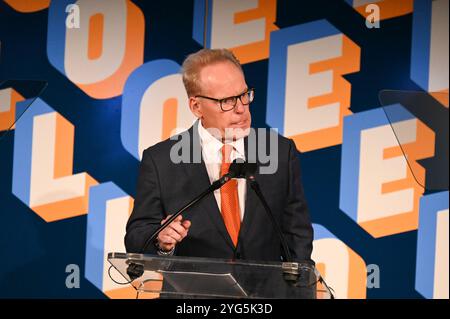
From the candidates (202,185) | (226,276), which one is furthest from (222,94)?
(226,276)

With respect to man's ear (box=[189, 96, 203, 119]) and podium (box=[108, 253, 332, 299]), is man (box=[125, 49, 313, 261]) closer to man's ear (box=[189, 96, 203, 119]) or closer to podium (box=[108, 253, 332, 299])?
man's ear (box=[189, 96, 203, 119])

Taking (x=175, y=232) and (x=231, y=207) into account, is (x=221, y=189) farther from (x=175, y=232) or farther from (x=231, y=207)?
(x=175, y=232)

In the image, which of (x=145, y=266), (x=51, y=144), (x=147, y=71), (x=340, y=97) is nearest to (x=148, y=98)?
(x=147, y=71)

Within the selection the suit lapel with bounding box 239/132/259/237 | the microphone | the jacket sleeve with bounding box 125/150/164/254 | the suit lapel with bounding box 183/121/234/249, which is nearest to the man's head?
the suit lapel with bounding box 183/121/234/249

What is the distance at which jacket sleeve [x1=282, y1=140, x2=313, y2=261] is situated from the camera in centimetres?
361

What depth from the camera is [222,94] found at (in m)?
3.73

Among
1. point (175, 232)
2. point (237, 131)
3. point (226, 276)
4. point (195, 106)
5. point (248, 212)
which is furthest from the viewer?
point (195, 106)

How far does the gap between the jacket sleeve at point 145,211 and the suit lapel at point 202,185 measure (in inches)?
6.0

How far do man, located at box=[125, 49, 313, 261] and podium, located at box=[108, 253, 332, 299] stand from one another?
0.45 meters

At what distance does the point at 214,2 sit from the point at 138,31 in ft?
1.51

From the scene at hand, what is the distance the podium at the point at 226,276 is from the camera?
293 centimetres

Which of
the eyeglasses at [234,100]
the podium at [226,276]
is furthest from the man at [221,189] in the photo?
the podium at [226,276]

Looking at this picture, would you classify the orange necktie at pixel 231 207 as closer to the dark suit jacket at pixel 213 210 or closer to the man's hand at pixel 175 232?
the dark suit jacket at pixel 213 210

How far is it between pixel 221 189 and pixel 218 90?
429mm
